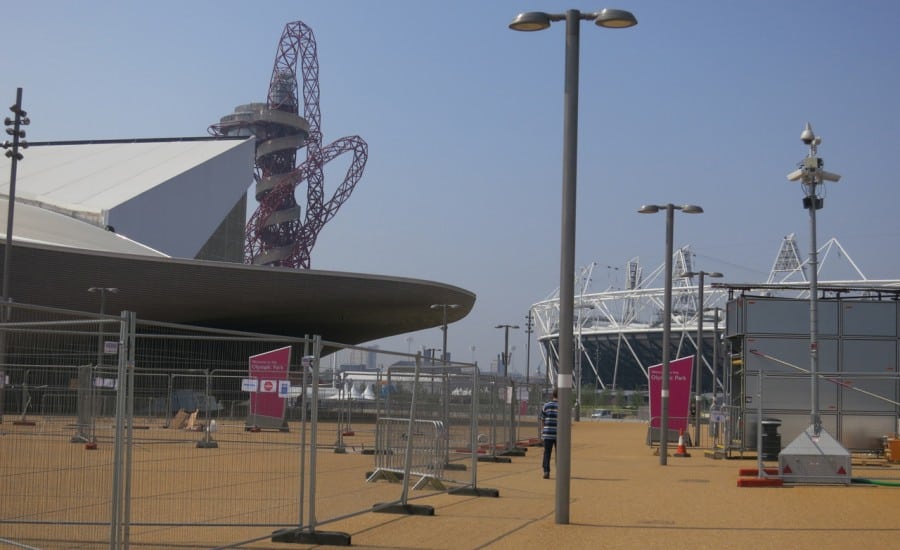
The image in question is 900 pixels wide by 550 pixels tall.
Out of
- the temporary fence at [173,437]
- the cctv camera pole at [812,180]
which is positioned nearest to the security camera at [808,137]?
the cctv camera pole at [812,180]

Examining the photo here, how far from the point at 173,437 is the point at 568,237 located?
598 centimetres

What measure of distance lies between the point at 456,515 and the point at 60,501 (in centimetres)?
599

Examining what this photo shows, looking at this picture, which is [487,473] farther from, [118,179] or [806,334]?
[118,179]

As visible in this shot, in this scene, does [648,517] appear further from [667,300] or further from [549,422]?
[667,300]

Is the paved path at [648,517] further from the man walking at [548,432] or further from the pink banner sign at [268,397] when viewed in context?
the pink banner sign at [268,397]

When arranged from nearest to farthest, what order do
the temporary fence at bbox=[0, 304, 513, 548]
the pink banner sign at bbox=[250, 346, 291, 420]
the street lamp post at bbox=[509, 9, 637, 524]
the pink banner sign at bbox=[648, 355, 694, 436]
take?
the temporary fence at bbox=[0, 304, 513, 548]
the pink banner sign at bbox=[250, 346, 291, 420]
the street lamp post at bbox=[509, 9, 637, 524]
the pink banner sign at bbox=[648, 355, 694, 436]

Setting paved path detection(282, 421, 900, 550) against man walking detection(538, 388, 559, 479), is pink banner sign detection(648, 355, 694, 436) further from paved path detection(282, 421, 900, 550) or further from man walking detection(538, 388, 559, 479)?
man walking detection(538, 388, 559, 479)

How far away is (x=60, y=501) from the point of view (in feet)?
37.5

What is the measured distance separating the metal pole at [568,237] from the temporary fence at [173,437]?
90.2 inches

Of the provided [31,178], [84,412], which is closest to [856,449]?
[84,412]

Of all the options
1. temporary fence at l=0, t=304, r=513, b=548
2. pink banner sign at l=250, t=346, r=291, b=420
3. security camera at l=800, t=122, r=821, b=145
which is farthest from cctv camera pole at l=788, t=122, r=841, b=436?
pink banner sign at l=250, t=346, r=291, b=420

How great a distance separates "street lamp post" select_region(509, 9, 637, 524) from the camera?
15383mm

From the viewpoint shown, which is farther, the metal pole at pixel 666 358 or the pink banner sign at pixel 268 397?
the metal pole at pixel 666 358

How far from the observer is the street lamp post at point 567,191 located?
50.5ft
